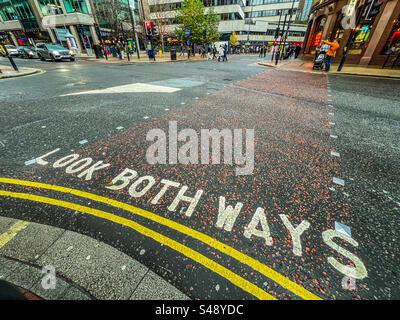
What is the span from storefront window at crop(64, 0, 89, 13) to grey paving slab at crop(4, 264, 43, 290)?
49830 millimetres

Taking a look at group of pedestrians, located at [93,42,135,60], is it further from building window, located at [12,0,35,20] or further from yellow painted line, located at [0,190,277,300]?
yellow painted line, located at [0,190,277,300]

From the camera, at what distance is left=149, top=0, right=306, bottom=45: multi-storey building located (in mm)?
51125

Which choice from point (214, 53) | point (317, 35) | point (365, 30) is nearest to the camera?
point (365, 30)

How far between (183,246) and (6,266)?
1481mm

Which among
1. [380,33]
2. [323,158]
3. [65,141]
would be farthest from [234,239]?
[380,33]

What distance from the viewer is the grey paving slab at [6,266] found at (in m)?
1.39

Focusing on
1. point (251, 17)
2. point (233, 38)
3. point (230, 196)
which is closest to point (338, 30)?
point (230, 196)

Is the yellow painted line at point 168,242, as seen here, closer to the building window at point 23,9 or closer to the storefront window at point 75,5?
the storefront window at point 75,5

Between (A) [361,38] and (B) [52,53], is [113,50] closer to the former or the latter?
(B) [52,53]

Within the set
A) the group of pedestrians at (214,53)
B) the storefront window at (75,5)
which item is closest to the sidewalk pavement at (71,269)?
the group of pedestrians at (214,53)

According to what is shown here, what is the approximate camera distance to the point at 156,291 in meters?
1.36

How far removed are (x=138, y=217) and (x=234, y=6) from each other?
220ft

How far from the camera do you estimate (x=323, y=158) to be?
3.11 meters
